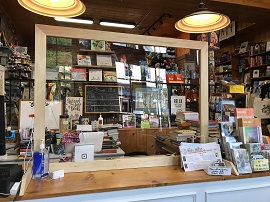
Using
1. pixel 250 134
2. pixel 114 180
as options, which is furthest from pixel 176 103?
pixel 114 180

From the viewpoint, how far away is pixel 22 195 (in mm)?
1236

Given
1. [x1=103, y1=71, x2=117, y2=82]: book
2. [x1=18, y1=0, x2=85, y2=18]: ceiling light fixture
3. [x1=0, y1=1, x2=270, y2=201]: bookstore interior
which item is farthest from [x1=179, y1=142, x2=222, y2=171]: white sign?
[x1=103, y1=71, x2=117, y2=82]: book

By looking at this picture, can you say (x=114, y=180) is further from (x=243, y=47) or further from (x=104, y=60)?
(x=243, y=47)

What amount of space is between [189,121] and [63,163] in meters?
1.17

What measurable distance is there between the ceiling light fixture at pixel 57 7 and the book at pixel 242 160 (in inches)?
56.2

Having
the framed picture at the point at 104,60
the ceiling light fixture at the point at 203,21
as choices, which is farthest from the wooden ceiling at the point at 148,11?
the ceiling light fixture at the point at 203,21

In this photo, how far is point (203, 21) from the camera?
2021mm

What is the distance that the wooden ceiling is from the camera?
13.0ft

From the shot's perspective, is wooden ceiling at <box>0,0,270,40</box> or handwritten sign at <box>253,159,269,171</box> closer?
handwritten sign at <box>253,159,269,171</box>

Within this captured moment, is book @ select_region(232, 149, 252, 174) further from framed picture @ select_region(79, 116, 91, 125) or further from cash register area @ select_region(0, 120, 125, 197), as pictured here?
framed picture @ select_region(79, 116, 91, 125)

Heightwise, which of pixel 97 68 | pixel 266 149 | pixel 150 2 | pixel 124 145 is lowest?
pixel 124 145

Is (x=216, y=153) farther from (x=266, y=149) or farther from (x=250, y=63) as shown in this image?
(x=250, y=63)

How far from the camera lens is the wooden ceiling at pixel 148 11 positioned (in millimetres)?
3967

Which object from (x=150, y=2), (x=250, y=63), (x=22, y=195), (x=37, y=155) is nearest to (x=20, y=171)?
(x=37, y=155)
